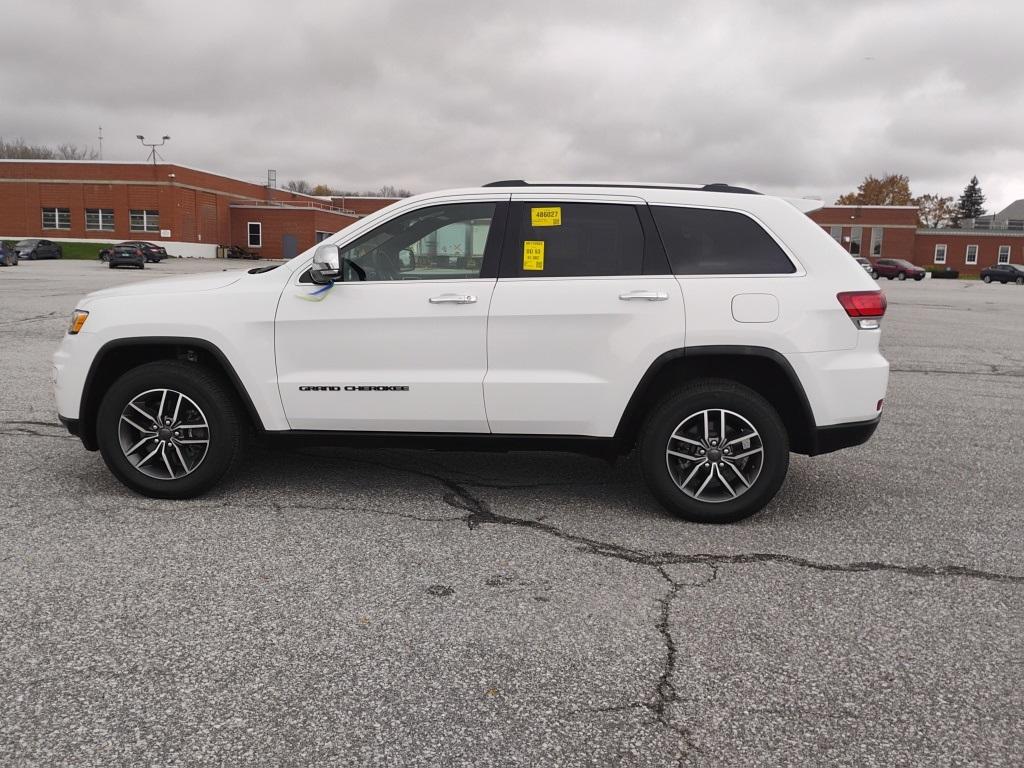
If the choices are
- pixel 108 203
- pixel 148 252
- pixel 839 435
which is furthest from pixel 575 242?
pixel 108 203

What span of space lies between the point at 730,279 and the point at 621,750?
2.80 m

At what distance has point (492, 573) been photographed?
3.93 m

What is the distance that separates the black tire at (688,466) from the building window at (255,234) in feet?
229

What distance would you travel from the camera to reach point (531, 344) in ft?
15.2

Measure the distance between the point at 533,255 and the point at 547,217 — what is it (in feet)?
0.79

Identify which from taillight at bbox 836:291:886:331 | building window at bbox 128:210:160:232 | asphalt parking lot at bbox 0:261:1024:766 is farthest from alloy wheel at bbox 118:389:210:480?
building window at bbox 128:210:160:232

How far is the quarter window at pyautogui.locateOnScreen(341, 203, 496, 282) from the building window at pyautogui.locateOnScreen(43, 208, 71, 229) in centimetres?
6777

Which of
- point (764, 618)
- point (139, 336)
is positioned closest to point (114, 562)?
point (139, 336)

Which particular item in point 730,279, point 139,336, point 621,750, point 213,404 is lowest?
point 621,750

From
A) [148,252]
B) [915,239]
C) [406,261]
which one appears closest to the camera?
[406,261]

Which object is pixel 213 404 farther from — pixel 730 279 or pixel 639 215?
pixel 730 279

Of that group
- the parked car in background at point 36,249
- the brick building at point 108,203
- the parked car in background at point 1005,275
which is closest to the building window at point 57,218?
the brick building at point 108,203

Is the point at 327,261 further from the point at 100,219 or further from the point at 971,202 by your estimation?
the point at 971,202

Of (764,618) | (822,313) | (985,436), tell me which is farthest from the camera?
(985,436)
